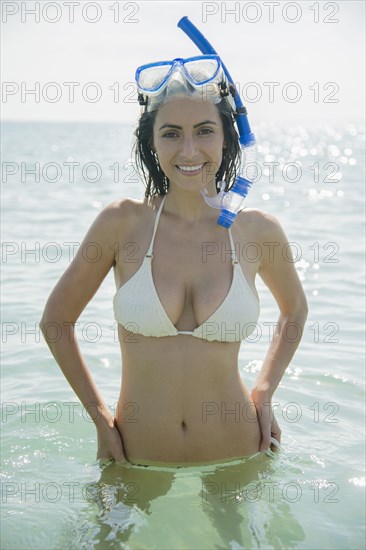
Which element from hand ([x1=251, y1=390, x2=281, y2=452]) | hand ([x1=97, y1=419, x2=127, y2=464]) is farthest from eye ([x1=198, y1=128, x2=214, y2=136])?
hand ([x1=97, y1=419, x2=127, y2=464])

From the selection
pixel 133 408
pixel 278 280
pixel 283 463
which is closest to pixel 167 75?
pixel 278 280

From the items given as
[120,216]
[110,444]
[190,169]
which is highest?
[190,169]

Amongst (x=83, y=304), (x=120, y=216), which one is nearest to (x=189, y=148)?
(x=120, y=216)

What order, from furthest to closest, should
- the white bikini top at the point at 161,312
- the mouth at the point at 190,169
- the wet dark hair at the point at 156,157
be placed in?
1. the wet dark hair at the point at 156,157
2. the mouth at the point at 190,169
3. the white bikini top at the point at 161,312

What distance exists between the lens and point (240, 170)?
353cm

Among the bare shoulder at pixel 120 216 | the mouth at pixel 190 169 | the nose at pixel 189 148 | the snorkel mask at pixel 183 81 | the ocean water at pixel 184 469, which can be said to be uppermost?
the snorkel mask at pixel 183 81

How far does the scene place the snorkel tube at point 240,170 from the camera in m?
3.45

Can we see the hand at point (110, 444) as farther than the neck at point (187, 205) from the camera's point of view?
No

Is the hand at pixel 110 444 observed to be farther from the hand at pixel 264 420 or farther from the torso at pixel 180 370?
the hand at pixel 264 420

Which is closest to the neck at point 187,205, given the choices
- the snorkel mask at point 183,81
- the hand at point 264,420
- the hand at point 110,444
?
the snorkel mask at point 183,81

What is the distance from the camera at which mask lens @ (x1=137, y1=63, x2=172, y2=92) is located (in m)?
3.35

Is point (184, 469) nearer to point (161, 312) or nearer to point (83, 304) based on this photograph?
point (161, 312)

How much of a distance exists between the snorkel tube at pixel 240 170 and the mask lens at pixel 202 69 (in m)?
0.06

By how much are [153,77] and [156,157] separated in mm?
382
